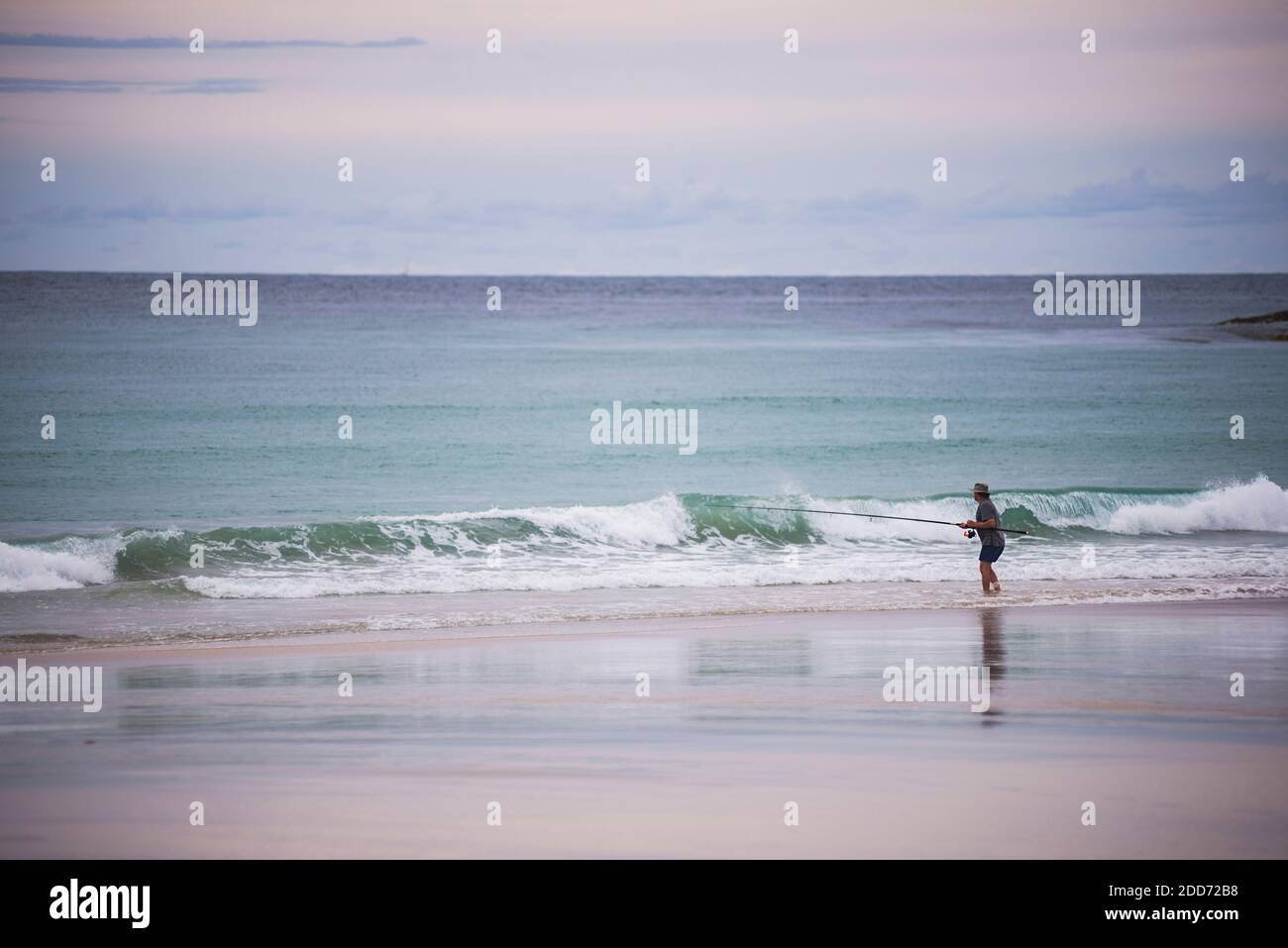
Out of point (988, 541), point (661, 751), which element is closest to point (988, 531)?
point (988, 541)

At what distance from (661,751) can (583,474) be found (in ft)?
58.0

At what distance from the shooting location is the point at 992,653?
11562mm

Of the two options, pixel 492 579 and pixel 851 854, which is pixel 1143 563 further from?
pixel 851 854

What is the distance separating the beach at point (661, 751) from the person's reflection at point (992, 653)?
0.14 ft

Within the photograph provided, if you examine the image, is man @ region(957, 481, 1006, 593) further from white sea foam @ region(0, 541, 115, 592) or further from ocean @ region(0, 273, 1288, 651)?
white sea foam @ region(0, 541, 115, 592)

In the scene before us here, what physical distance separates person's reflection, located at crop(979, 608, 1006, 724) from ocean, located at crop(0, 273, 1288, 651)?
1.12 metres

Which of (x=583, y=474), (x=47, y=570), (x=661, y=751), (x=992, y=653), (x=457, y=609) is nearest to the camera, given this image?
(x=661, y=751)

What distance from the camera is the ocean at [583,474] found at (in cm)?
1583

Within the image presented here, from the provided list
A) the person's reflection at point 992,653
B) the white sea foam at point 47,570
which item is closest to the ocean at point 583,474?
the white sea foam at point 47,570

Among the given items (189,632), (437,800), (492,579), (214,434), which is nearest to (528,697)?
(437,800)

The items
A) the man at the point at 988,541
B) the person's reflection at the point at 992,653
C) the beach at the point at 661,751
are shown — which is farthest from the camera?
the man at the point at 988,541

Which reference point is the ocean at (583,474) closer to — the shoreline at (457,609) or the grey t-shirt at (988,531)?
the shoreline at (457,609)

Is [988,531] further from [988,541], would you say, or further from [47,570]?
[47,570]
